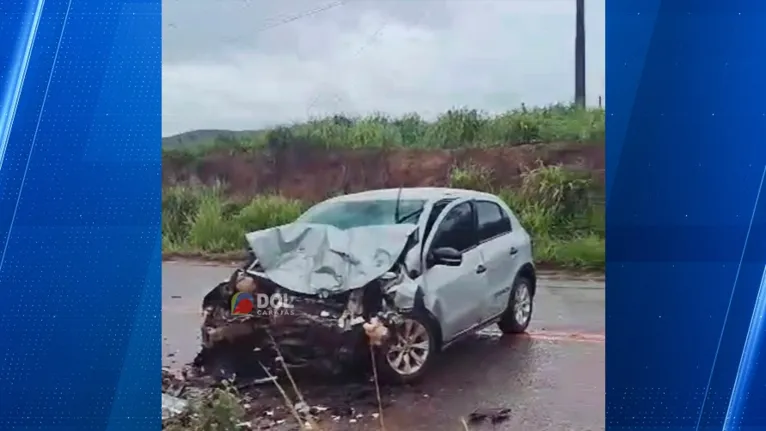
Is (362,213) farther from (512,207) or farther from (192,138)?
(192,138)

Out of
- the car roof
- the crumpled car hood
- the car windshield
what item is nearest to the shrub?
the crumpled car hood

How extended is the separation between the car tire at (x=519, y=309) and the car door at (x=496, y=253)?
2 cm

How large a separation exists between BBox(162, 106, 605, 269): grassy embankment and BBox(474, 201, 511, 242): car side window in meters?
0.05

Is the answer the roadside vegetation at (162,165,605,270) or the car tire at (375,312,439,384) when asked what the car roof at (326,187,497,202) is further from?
the car tire at (375,312,439,384)

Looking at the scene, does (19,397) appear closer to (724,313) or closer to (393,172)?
(393,172)

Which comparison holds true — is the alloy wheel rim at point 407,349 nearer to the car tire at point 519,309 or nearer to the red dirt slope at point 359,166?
the car tire at point 519,309

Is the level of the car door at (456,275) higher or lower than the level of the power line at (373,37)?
lower

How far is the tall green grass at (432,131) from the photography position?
9.69 ft

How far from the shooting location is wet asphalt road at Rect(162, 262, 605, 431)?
9.60ft

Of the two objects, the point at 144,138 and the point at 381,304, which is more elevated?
the point at 144,138

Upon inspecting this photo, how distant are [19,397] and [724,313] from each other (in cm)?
231

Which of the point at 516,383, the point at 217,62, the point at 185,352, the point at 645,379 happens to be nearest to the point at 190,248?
the point at 185,352

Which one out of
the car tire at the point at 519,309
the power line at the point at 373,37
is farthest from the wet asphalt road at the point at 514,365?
the power line at the point at 373,37

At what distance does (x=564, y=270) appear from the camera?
2947 millimetres
